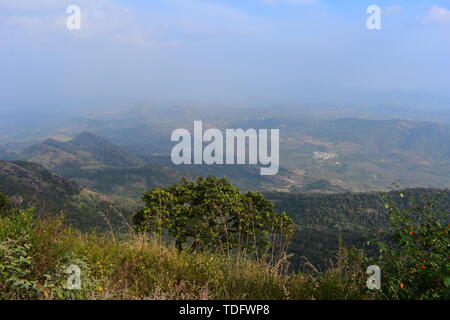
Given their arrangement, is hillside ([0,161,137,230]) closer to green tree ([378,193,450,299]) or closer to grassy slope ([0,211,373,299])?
grassy slope ([0,211,373,299])

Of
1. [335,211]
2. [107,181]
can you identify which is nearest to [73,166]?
[107,181]

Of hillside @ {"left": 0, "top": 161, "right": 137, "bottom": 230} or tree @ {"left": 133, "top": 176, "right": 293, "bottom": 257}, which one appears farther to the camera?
hillside @ {"left": 0, "top": 161, "right": 137, "bottom": 230}

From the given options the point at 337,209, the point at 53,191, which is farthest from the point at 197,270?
the point at 337,209

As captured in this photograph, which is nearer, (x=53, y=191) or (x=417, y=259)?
(x=417, y=259)

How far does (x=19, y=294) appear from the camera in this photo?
3.04 metres

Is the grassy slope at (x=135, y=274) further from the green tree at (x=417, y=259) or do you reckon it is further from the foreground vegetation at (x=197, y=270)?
the green tree at (x=417, y=259)

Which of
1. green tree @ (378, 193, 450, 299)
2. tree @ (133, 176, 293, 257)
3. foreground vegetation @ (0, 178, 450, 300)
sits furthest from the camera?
tree @ (133, 176, 293, 257)

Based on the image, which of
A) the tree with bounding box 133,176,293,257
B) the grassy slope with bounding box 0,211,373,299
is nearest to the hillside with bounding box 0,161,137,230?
the tree with bounding box 133,176,293,257

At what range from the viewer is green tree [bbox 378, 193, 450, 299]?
2961 millimetres

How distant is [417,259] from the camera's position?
3.28 meters

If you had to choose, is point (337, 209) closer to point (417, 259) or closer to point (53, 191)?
point (53, 191)
